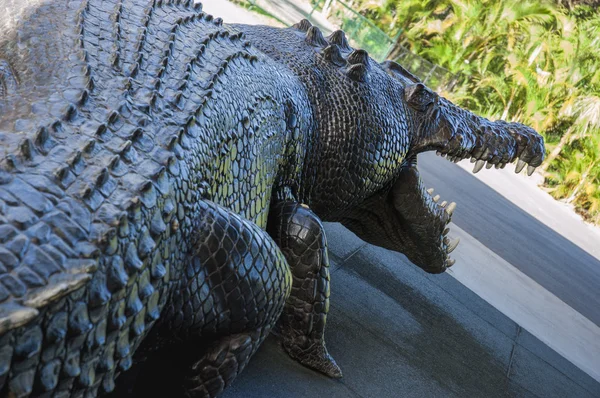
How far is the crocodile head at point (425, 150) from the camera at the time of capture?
284 cm

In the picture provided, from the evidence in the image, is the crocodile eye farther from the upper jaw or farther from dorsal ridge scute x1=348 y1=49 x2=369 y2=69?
dorsal ridge scute x1=348 y1=49 x2=369 y2=69

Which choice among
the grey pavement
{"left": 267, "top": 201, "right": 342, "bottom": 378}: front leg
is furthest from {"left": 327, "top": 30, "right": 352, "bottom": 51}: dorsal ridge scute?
the grey pavement

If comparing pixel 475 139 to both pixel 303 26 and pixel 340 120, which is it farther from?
pixel 303 26

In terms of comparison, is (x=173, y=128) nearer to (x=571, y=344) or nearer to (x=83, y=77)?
(x=83, y=77)

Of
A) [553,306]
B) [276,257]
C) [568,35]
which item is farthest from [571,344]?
[568,35]

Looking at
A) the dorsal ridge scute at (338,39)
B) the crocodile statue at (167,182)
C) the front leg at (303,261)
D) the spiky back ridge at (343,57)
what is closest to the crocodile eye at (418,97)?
the crocodile statue at (167,182)

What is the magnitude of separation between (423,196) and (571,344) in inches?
93.8

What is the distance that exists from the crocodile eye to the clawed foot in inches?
49.1

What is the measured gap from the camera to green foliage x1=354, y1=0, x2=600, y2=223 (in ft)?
49.5

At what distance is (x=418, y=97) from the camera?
9.17 feet

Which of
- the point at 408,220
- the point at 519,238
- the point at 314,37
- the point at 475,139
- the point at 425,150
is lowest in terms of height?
the point at 519,238

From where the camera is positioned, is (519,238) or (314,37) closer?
A: (314,37)

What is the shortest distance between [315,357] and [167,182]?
135cm

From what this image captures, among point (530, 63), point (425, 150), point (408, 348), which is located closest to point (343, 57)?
point (425, 150)
